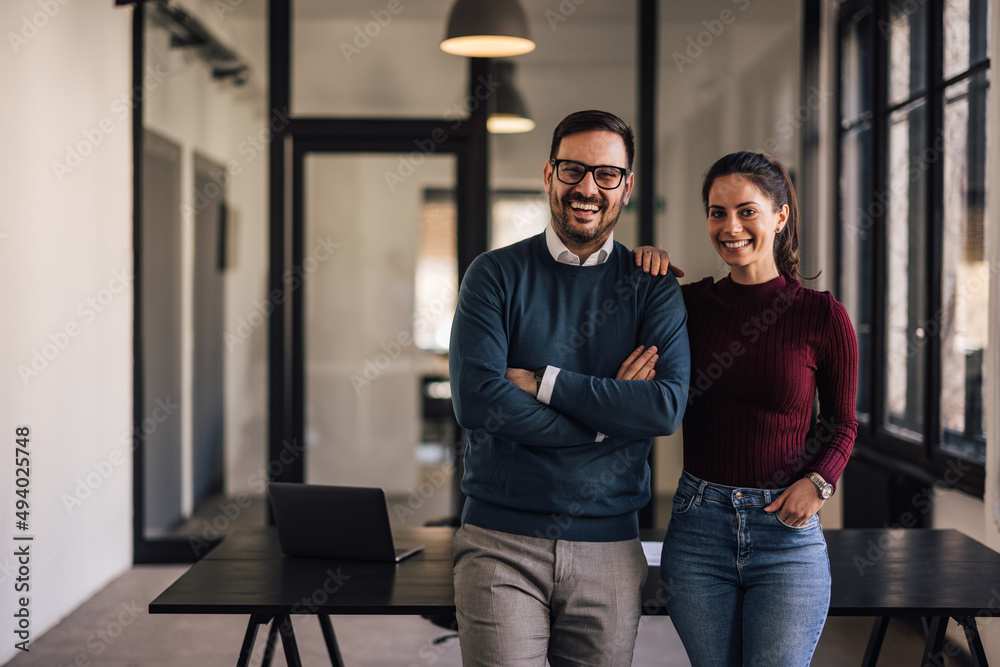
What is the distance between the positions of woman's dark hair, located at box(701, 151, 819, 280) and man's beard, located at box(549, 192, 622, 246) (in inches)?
8.2

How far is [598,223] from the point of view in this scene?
197 centimetres

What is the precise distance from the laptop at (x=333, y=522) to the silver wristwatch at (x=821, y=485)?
3.20 feet

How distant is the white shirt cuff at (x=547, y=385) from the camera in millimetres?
1899

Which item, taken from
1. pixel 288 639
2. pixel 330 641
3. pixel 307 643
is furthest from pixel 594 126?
pixel 307 643

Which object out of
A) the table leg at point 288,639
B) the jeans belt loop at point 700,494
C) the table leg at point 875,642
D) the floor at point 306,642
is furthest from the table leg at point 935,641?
the table leg at point 288,639

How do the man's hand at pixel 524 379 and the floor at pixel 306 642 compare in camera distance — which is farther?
the floor at pixel 306 642

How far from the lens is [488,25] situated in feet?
10.9

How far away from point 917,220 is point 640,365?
252cm

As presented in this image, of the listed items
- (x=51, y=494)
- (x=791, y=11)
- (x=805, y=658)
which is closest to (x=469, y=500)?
(x=805, y=658)

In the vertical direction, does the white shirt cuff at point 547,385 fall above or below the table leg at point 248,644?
above

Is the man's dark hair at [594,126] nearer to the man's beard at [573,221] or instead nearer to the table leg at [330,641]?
the man's beard at [573,221]

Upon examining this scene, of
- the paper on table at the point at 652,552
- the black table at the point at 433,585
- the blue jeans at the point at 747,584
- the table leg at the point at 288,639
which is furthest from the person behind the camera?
the paper on table at the point at 652,552

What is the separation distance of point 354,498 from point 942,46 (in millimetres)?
2921

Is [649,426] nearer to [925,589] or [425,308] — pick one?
[925,589]
